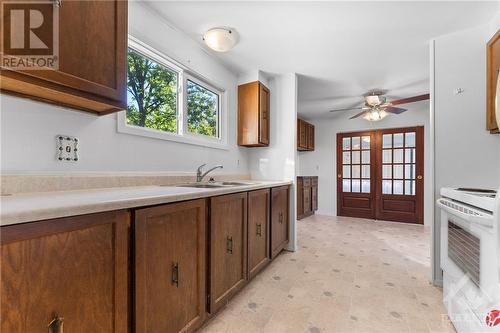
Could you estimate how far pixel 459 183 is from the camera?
202 cm

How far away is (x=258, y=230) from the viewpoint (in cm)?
220

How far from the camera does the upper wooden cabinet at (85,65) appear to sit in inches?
40.1

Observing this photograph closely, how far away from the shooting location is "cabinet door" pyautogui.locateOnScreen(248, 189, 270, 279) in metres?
2.04

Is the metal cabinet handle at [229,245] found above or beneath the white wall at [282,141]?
beneath

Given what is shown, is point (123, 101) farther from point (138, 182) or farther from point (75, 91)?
point (138, 182)

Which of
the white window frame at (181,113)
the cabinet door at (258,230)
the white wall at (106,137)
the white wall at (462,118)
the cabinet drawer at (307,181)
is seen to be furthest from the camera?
the cabinet drawer at (307,181)

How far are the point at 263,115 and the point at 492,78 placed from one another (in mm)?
2094

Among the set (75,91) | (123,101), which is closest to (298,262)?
(123,101)

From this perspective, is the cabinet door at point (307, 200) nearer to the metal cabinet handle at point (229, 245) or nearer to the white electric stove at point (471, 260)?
the white electric stove at point (471, 260)

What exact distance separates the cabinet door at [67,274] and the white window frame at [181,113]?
998 millimetres

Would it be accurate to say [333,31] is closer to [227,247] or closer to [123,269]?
[227,247]

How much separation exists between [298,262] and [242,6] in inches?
98.8

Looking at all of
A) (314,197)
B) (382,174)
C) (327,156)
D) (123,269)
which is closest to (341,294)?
(123,269)

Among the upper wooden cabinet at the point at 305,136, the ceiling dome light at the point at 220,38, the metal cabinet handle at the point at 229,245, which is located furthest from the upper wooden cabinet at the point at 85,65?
the upper wooden cabinet at the point at 305,136
